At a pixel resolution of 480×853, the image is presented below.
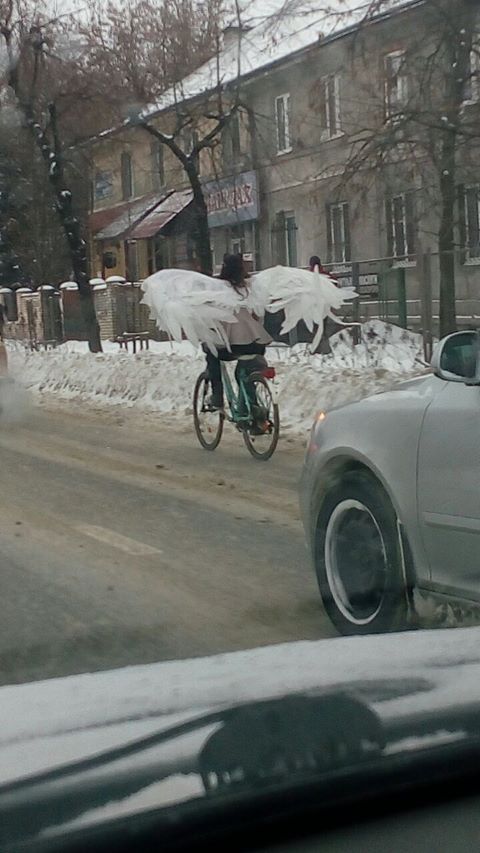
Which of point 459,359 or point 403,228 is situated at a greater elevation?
point 403,228

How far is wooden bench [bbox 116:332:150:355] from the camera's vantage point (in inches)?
1029

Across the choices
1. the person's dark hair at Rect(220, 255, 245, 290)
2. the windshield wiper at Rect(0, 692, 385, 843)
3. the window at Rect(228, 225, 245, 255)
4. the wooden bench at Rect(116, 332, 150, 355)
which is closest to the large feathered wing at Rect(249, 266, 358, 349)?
the person's dark hair at Rect(220, 255, 245, 290)

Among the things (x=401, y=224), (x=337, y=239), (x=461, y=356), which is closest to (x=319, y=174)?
(x=401, y=224)

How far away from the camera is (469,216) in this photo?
23.7m

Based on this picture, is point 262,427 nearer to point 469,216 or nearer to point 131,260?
point 469,216

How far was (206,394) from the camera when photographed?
11.9 m

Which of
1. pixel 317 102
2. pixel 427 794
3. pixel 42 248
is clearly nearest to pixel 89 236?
pixel 42 248

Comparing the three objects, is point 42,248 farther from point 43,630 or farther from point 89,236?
point 43,630

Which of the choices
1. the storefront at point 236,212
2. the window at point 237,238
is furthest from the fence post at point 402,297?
the window at point 237,238

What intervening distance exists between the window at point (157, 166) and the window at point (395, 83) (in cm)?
1369

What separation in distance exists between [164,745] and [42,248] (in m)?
47.0

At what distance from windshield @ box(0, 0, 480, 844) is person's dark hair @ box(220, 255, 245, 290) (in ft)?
0.13

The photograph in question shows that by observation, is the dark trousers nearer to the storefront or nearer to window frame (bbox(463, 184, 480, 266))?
window frame (bbox(463, 184, 480, 266))

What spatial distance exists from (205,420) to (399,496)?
25.0 feet
